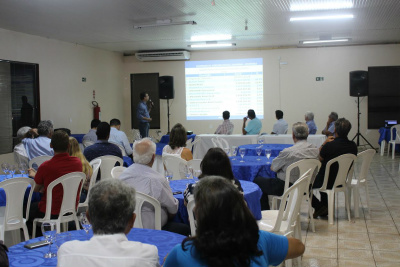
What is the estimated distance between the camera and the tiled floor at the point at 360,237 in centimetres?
420

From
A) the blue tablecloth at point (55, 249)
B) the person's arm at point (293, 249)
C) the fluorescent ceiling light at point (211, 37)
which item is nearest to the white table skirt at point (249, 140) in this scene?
the fluorescent ceiling light at point (211, 37)

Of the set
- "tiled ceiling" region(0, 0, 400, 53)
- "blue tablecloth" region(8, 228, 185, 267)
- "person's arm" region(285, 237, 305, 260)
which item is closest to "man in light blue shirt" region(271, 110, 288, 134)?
"tiled ceiling" region(0, 0, 400, 53)

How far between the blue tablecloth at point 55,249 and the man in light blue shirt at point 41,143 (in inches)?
137

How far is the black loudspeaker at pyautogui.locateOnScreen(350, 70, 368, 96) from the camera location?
12.7 metres

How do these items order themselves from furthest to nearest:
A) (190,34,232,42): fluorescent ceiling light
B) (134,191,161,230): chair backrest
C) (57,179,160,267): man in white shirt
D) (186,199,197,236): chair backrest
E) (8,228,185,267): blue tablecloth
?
(190,34,232,42): fluorescent ceiling light → (134,191,161,230): chair backrest → (186,199,197,236): chair backrest → (8,228,185,267): blue tablecloth → (57,179,160,267): man in white shirt

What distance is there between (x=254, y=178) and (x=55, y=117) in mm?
7180

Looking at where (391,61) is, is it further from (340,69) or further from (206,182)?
(206,182)

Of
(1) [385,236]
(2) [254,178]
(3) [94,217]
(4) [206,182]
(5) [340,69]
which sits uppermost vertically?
(5) [340,69]

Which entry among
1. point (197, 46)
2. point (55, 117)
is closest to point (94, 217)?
point (55, 117)

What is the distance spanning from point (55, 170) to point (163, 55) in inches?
407

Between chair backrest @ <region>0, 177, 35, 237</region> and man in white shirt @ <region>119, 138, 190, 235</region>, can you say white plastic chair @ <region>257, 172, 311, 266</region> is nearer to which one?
man in white shirt @ <region>119, 138, 190, 235</region>

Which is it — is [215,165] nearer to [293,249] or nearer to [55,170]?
[293,249]

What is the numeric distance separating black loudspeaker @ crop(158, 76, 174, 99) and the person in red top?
9959 mm

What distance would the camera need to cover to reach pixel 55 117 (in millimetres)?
11242
